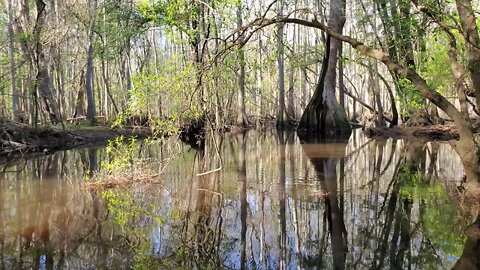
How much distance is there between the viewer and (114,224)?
6.00 meters

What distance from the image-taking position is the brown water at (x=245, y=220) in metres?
4.60

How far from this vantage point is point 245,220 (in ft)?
20.2

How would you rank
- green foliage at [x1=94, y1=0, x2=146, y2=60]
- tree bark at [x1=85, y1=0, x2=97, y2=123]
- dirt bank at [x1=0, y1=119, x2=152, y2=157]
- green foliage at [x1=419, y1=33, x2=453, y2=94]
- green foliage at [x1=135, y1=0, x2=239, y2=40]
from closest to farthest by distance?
green foliage at [x1=135, y1=0, x2=239, y2=40], dirt bank at [x1=0, y1=119, x2=152, y2=157], green foliage at [x1=419, y1=33, x2=453, y2=94], green foliage at [x1=94, y1=0, x2=146, y2=60], tree bark at [x1=85, y1=0, x2=97, y2=123]

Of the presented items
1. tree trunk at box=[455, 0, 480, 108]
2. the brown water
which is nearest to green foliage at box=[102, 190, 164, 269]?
the brown water

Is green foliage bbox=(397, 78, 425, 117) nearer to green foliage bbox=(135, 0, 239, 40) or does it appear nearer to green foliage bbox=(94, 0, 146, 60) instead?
green foliage bbox=(135, 0, 239, 40)

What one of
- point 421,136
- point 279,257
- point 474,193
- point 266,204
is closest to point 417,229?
point 474,193

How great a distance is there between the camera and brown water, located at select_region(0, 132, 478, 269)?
4598 mm

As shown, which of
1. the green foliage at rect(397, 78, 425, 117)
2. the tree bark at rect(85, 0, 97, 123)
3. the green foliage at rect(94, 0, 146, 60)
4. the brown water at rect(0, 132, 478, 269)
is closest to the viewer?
the brown water at rect(0, 132, 478, 269)

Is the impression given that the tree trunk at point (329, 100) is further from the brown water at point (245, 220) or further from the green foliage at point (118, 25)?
the brown water at point (245, 220)

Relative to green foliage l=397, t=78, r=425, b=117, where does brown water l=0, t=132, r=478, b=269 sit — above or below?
below

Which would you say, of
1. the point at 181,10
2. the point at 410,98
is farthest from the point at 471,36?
the point at 410,98

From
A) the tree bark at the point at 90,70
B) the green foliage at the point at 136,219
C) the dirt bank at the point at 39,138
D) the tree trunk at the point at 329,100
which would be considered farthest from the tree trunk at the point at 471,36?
the tree bark at the point at 90,70

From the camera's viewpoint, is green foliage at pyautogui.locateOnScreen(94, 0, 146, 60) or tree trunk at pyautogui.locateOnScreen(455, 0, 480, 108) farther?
green foliage at pyautogui.locateOnScreen(94, 0, 146, 60)

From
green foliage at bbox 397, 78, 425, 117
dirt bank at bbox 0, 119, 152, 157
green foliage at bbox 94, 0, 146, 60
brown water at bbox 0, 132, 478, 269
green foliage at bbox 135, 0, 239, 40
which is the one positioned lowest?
brown water at bbox 0, 132, 478, 269
